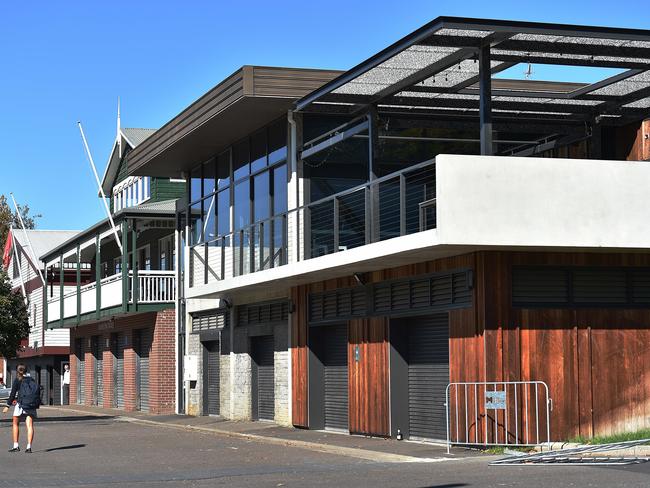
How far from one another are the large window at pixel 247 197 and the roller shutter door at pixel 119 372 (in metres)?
10.9

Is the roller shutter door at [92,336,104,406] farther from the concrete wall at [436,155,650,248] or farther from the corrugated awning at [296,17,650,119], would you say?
the concrete wall at [436,155,650,248]

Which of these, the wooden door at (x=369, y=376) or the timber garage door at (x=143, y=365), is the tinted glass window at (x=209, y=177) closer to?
the timber garage door at (x=143, y=365)

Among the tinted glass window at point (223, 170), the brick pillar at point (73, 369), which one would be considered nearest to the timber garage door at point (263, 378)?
the tinted glass window at point (223, 170)

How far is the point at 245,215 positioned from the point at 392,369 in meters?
7.88

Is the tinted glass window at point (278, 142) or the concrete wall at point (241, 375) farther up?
the tinted glass window at point (278, 142)

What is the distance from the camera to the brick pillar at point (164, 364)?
3588cm

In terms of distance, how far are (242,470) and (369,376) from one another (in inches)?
260

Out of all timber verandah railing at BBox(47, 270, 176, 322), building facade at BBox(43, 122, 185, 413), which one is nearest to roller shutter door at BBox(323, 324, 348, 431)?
building facade at BBox(43, 122, 185, 413)

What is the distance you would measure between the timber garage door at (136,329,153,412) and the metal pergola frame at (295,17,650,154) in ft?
51.7

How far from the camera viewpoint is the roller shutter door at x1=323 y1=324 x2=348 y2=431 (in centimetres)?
2466

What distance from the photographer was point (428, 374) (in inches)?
847

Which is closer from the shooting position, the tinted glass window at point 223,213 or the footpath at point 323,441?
the footpath at point 323,441

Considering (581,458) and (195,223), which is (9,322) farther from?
(581,458)

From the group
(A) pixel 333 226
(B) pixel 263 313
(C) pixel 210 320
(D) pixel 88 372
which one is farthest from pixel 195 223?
(D) pixel 88 372
